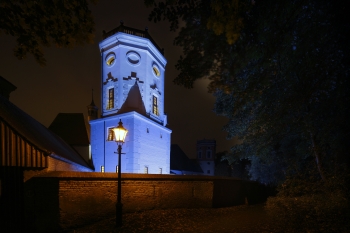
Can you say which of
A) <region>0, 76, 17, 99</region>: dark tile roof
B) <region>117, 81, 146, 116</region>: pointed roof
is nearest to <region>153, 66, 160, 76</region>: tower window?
<region>117, 81, 146, 116</region>: pointed roof

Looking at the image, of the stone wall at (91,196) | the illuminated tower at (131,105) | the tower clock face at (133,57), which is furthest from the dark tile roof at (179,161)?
the stone wall at (91,196)

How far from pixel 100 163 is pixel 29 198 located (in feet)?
48.3

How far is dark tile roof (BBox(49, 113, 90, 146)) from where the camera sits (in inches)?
995

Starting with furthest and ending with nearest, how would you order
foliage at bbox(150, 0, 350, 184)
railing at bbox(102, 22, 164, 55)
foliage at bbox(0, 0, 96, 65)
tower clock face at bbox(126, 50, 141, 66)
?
railing at bbox(102, 22, 164, 55) → tower clock face at bbox(126, 50, 141, 66) → foliage at bbox(150, 0, 350, 184) → foliage at bbox(0, 0, 96, 65)

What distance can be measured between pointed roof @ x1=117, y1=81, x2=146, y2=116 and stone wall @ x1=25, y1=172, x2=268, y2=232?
12.7 m

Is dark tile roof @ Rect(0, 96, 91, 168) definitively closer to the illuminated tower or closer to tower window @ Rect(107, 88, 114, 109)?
the illuminated tower

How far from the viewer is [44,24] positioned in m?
5.19

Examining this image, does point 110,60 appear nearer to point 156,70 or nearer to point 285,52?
point 156,70

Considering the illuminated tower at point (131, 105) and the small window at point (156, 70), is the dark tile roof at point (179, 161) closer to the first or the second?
the illuminated tower at point (131, 105)

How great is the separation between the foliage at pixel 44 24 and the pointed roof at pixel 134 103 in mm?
16624

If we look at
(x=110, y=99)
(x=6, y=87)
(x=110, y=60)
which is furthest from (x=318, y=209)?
(x=6, y=87)

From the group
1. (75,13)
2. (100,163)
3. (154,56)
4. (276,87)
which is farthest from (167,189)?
(154,56)

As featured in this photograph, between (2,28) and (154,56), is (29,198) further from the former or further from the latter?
(154,56)

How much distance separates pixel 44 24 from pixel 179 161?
125 ft
